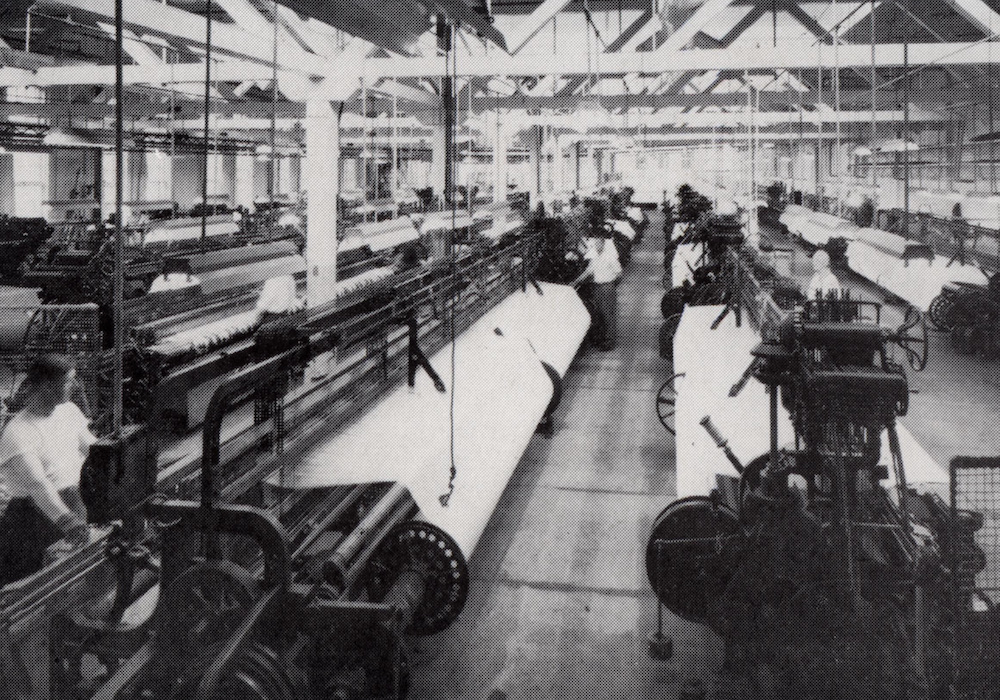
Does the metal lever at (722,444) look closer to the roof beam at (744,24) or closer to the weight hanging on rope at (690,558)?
the weight hanging on rope at (690,558)

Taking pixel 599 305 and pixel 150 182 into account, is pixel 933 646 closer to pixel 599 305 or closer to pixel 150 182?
pixel 599 305

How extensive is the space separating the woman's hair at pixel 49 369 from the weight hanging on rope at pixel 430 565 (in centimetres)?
146

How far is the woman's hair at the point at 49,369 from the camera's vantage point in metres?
3.51

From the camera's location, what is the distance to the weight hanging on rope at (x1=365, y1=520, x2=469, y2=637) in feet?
11.9

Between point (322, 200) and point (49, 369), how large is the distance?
407 centimetres

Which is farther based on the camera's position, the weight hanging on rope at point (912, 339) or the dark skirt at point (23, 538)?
the weight hanging on rope at point (912, 339)

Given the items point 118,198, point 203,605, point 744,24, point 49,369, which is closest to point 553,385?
point 49,369

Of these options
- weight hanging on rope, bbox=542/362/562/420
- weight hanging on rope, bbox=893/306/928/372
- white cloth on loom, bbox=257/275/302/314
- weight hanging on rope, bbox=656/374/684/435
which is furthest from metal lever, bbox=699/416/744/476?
weight hanging on rope, bbox=656/374/684/435

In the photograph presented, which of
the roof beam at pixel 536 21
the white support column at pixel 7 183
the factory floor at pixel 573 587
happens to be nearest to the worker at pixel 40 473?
the factory floor at pixel 573 587

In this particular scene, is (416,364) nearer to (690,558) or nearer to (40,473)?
(690,558)

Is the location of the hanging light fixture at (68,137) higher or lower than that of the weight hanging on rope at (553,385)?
higher

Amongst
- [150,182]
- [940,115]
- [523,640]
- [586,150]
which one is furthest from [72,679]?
[586,150]

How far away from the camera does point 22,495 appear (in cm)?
337

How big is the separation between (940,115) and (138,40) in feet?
44.2
